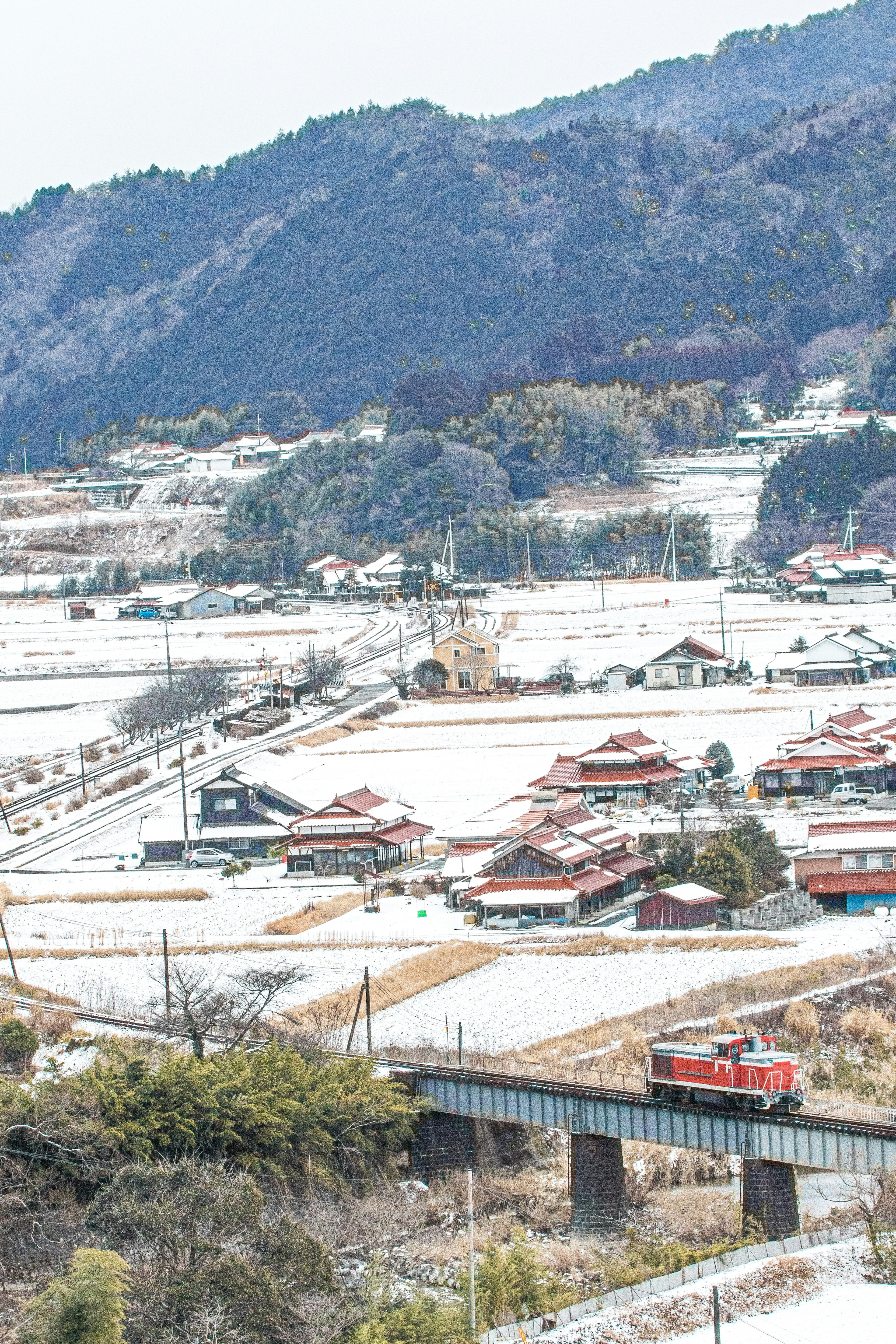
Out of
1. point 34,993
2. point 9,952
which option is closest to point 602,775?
point 9,952

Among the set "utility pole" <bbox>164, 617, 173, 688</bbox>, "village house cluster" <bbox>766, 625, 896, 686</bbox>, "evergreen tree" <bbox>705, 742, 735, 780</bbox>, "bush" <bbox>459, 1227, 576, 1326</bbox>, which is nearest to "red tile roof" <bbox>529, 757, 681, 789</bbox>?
"evergreen tree" <bbox>705, 742, 735, 780</bbox>

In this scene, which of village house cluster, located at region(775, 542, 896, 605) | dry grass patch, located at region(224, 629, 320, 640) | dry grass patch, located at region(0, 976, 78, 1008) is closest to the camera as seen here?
dry grass patch, located at region(0, 976, 78, 1008)

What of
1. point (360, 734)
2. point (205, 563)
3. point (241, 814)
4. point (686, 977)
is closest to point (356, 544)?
point (205, 563)

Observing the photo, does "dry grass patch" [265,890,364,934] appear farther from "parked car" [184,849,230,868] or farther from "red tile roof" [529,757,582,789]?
"red tile roof" [529,757,582,789]

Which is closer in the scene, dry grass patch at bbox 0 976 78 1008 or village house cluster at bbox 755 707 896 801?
dry grass patch at bbox 0 976 78 1008

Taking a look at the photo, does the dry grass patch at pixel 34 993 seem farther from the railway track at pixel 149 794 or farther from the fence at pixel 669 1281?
the fence at pixel 669 1281

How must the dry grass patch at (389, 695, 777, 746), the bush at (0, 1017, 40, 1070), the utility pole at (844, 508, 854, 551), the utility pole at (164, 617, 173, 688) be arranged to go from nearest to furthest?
1. the bush at (0, 1017, 40, 1070)
2. the dry grass patch at (389, 695, 777, 746)
3. the utility pole at (164, 617, 173, 688)
4. the utility pole at (844, 508, 854, 551)

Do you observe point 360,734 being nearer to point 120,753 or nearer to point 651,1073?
point 120,753

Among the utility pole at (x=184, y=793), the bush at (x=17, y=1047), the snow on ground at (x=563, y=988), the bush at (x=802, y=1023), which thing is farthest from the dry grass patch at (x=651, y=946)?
the utility pole at (x=184, y=793)
